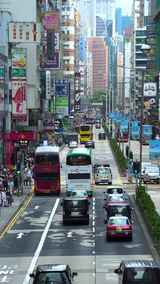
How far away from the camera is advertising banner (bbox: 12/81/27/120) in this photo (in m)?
93.6

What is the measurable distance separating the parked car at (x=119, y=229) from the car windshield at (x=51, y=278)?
17.9 metres

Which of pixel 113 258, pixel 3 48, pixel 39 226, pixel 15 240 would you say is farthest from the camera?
pixel 3 48

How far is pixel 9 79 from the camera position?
96375 millimetres

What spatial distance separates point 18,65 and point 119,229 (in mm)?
54207

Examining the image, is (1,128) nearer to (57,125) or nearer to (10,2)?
(10,2)

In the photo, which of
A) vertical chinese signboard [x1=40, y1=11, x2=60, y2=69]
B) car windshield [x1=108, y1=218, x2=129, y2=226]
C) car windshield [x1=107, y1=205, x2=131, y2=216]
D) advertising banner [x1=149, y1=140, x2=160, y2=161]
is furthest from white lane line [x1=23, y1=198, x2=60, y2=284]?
vertical chinese signboard [x1=40, y1=11, x2=60, y2=69]

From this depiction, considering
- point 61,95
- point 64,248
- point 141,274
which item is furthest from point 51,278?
point 61,95

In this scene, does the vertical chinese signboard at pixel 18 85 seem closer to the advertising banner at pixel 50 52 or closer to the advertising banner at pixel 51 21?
the advertising banner at pixel 50 52

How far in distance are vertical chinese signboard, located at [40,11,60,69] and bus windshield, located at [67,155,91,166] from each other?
70.3 m

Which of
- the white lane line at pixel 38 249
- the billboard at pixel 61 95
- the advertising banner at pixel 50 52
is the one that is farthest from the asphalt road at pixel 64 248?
the billboard at pixel 61 95

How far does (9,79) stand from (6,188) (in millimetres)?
32981

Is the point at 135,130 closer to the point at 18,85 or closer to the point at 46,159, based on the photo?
the point at 18,85

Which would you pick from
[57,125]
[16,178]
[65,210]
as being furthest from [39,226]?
[57,125]

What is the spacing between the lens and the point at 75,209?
51375 mm
